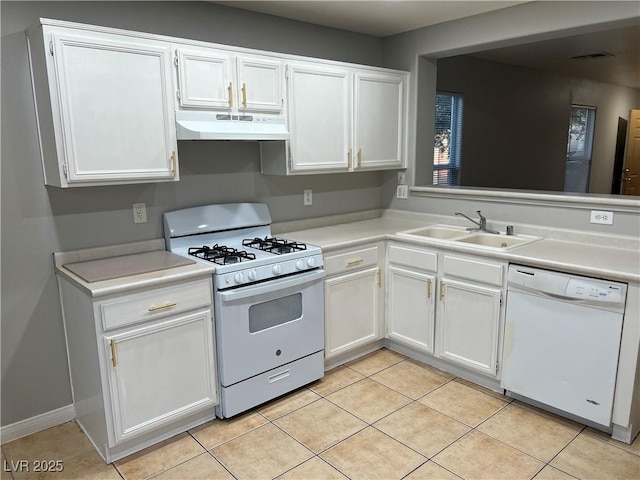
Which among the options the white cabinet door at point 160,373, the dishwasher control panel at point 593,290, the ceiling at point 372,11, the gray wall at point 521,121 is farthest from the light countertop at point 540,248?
the gray wall at point 521,121

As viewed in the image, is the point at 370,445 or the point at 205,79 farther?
the point at 205,79

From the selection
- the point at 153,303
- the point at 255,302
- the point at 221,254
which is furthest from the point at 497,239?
the point at 153,303

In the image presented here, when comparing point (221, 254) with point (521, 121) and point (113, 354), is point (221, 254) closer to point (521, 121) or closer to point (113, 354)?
point (113, 354)

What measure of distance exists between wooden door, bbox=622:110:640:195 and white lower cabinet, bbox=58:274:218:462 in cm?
723

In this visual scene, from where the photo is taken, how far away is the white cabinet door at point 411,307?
3068mm

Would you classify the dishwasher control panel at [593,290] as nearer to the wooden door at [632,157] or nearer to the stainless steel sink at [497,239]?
the stainless steel sink at [497,239]

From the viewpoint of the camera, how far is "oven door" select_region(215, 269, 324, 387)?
2.47 metres

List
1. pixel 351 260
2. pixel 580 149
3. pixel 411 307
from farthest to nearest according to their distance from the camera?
1. pixel 580 149
2. pixel 411 307
3. pixel 351 260

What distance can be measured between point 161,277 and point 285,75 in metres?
1.49

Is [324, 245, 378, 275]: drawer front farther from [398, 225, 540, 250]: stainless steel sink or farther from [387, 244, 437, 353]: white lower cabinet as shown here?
[398, 225, 540, 250]: stainless steel sink

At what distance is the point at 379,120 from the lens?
3490 mm

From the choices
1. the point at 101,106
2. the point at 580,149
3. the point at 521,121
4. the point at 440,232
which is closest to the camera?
the point at 101,106

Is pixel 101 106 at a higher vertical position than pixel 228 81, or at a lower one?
lower

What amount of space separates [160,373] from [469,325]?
182 centimetres
